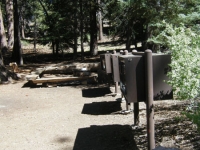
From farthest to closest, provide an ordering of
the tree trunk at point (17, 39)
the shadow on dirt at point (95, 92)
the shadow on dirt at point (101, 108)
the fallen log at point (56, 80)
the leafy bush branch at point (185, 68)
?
the tree trunk at point (17, 39), the fallen log at point (56, 80), the shadow on dirt at point (95, 92), the shadow on dirt at point (101, 108), the leafy bush branch at point (185, 68)

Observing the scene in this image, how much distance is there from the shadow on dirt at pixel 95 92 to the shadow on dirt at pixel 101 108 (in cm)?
131

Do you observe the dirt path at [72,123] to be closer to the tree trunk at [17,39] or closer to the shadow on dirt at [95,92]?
the shadow on dirt at [95,92]

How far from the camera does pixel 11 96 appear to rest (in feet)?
33.0

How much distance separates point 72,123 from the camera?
6.34m

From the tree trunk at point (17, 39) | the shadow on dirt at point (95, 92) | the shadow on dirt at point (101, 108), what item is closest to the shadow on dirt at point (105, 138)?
the shadow on dirt at point (101, 108)

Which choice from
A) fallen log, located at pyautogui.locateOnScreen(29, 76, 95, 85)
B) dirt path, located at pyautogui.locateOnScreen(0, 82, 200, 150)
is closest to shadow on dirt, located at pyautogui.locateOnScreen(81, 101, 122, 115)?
dirt path, located at pyautogui.locateOnScreen(0, 82, 200, 150)

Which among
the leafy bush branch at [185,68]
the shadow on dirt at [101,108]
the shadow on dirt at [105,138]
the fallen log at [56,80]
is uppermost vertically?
the leafy bush branch at [185,68]

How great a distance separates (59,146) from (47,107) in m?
3.29

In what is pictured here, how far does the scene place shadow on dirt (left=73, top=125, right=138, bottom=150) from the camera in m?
4.81

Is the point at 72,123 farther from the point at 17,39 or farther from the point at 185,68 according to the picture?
the point at 17,39

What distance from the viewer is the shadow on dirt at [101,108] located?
7143 millimetres

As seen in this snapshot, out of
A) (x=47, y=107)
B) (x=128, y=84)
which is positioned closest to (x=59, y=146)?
(x=128, y=84)

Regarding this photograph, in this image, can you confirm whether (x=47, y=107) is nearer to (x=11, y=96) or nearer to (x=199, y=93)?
(x=11, y=96)

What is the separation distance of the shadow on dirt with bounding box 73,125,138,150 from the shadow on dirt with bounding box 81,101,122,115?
3.89 ft
